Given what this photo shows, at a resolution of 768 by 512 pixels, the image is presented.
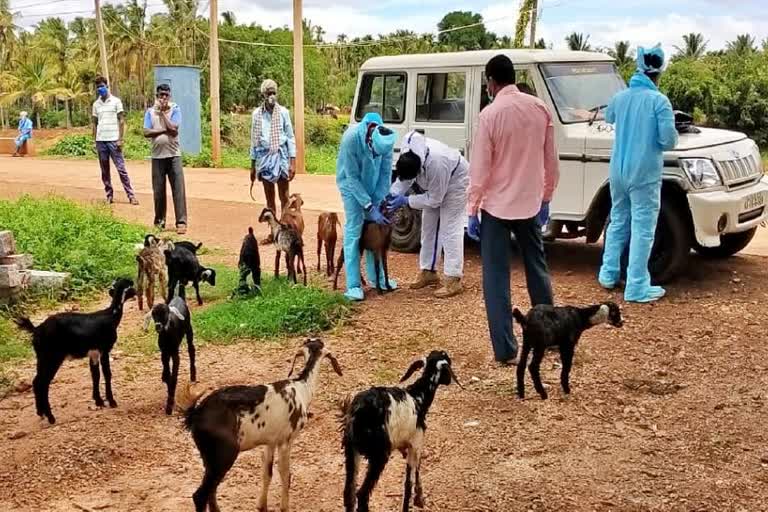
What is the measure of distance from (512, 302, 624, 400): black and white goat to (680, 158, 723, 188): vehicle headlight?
8.58 ft

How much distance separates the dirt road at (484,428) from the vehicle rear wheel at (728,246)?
4.45 feet

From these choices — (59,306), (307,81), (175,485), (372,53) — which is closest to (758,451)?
(175,485)

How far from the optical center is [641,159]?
714 centimetres

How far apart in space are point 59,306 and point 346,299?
270 cm

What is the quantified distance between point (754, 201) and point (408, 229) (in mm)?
3811

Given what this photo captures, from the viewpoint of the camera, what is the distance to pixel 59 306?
7.93 m

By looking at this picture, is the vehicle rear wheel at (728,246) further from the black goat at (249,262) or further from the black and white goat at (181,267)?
the black and white goat at (181,267)

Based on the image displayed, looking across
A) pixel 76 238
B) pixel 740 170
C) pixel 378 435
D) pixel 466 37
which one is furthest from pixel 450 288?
pixel 466 37

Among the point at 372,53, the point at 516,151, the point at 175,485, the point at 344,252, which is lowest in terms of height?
the point at 175,485

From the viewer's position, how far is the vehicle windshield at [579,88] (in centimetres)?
862

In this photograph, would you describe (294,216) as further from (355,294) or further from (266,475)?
(266,475)

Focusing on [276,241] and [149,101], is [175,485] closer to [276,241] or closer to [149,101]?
[276,241]

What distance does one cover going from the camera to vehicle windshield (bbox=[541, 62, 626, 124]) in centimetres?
862

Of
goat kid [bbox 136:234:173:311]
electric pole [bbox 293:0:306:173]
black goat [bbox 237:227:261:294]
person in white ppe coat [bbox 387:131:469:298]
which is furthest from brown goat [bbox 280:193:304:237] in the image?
electric pole [bbox 293:0:306:173]
